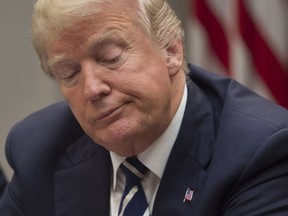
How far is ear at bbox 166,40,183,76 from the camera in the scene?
1568 mm

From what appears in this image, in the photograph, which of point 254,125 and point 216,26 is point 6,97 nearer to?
point 216,26

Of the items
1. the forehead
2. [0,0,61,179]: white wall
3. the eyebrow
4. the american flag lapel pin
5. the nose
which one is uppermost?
the forehead

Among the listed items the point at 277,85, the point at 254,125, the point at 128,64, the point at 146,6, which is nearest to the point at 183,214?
the point at 254,125

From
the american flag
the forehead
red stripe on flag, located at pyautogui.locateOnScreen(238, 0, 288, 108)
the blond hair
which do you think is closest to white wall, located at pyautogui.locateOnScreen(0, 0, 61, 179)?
the american flag

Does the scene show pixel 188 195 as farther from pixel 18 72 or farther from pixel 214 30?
pixel 18 72

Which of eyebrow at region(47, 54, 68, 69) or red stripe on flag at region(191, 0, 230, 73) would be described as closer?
eyebrow at region(47, 54, 68, 69)

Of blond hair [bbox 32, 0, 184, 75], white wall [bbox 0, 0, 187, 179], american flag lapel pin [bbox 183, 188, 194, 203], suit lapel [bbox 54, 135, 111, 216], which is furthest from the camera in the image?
white wall [bbox 0, 0, 187, 179]

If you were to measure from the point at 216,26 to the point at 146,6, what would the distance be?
49.6 inches

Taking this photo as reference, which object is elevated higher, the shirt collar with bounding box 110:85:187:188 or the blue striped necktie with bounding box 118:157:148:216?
the shirt collar with bounding box 110:85:187:188

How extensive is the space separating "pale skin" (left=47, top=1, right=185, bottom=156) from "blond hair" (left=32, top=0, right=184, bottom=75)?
0.06ft

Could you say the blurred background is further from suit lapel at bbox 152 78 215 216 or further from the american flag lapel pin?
the american flag lapel pin

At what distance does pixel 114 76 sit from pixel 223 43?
1.33 meters

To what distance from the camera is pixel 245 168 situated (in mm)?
1473

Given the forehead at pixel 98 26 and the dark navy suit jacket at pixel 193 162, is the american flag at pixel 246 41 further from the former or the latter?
the forehead at pixel 98 26
